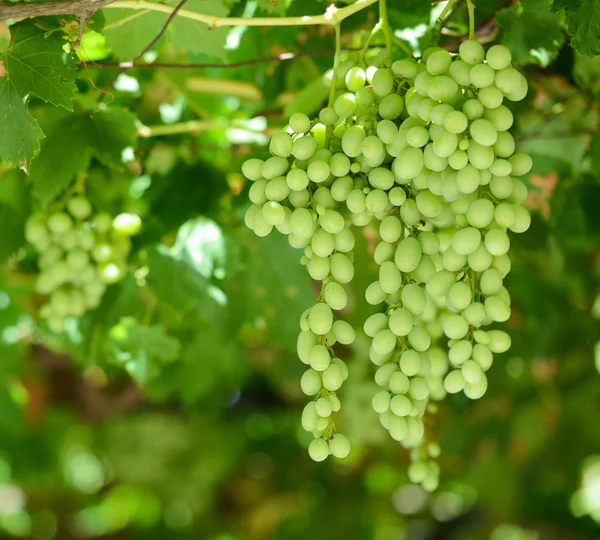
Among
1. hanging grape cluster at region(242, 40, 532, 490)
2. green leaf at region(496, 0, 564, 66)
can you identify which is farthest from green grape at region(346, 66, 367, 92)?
green leaf at region(496, 0, 564, 66)

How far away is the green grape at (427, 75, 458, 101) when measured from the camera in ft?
1.63

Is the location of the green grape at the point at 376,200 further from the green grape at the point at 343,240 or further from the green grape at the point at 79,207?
the green grape at the point at 79,207

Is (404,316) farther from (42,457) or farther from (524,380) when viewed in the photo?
(42,457)

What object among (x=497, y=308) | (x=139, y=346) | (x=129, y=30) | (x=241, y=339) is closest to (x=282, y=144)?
(x=497, y=308)

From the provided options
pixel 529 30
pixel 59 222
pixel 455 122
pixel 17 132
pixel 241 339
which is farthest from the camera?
pixel 241 339

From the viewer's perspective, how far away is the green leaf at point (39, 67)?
23.6 inches

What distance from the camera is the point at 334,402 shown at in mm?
518

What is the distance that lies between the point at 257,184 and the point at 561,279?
0.88 metres

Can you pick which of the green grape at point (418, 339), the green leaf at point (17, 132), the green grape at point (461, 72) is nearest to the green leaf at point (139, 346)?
the green leaf at point (17, 132)

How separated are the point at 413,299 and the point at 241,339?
0.97 m

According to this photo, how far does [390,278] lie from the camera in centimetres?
53

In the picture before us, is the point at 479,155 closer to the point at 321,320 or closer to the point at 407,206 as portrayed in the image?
the point at 407,206

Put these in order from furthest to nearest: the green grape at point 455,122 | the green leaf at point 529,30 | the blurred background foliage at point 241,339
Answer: the blurred background foliage at point 241,339
the green leaf at point 529,30
the green grape at point 455,122

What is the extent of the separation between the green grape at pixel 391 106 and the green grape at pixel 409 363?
0.19 meters
